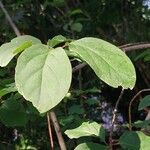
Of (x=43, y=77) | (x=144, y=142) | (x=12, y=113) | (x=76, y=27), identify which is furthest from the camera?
(x=76, y=27)

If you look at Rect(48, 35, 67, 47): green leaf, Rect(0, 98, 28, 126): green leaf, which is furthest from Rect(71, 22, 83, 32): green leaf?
Rect(48, 35, 67, 47): green leaf

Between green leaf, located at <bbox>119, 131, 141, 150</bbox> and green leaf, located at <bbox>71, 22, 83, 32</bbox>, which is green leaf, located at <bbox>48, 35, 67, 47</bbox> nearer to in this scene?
green leaf, located at <bbox>119, 131, 141, 150</bbox>

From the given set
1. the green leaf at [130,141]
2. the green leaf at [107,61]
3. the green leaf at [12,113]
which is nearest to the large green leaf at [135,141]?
the green leaf at [130,141]

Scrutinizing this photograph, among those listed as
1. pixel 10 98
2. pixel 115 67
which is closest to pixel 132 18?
pixel 10 98

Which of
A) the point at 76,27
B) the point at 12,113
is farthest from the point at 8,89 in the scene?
the point at 76,27

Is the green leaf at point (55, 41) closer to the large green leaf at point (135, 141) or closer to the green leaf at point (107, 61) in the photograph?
the green leaf at point (107, 61)

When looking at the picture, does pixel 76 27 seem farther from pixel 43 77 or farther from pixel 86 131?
pixel 43 77

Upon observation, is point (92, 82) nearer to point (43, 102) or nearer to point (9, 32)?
point (9, 32)
